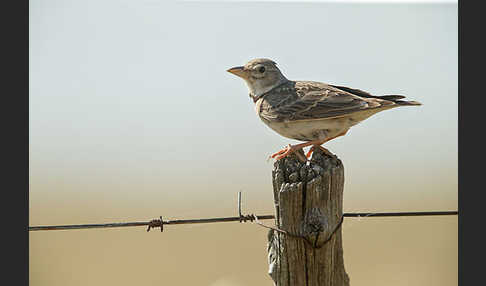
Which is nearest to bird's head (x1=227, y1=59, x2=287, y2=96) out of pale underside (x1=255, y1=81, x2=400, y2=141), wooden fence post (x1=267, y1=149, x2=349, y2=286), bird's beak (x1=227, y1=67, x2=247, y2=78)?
bird's beak (x1=227, y1=67, x2=247, y2=78)

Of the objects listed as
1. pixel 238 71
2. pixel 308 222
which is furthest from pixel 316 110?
pixel 308 222

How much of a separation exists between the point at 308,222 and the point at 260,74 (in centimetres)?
115

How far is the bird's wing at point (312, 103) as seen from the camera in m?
2.69

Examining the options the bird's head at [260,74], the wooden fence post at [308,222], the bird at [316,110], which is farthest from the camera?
the bird's head at [260,74]

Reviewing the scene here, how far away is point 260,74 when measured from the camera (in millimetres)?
3012

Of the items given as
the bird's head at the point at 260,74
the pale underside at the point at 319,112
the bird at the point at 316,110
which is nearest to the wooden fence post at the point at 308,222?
the bird at the point at 316,110

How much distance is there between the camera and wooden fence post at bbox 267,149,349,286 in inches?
87.4

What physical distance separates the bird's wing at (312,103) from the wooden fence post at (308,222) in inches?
17.6

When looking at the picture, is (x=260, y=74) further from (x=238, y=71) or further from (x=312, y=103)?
(x=312, y=103)

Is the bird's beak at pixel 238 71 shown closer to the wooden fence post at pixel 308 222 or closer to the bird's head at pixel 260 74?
the bird's head at pixel 260 74

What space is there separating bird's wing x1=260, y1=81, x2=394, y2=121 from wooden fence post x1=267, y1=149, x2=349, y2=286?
1.47ft

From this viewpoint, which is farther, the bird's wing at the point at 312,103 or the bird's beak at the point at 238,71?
the bird's beak at the point at 238,71

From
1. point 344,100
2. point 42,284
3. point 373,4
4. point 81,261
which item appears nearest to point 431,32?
point 373,4

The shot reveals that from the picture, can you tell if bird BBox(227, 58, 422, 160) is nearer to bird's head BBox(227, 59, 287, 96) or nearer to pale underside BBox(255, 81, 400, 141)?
pale underside BBox(255, 81, 400, 141)
